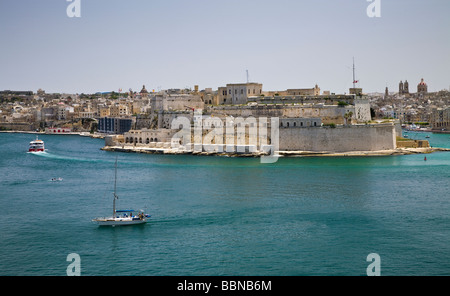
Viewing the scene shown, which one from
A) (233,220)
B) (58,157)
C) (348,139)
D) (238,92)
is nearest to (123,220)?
→ (233,220)

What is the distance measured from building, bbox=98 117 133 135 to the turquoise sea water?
66.8 feet

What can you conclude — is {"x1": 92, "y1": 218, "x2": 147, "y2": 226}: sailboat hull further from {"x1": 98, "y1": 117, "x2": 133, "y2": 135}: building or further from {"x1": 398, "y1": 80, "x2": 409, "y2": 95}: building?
{"x1": 398, "y1": 80, "x2": 409, "y2": 95}: building

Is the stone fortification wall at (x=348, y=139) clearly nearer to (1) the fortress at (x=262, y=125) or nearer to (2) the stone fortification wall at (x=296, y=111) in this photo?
(1) the fortress at (x=262, y=125)

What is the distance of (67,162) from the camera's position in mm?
23750

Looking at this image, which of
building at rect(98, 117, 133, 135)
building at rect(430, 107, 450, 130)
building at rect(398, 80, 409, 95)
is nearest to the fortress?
building at rect(98, 117, 133, 135)

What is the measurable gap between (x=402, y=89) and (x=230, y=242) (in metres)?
89.3

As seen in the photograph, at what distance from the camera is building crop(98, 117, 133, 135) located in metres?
41.2

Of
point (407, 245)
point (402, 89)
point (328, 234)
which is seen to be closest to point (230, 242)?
point (328, 234)

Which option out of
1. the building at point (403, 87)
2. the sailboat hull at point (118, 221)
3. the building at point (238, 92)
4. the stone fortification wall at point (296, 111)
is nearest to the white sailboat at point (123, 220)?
the sailboat hull at point (118, 221)

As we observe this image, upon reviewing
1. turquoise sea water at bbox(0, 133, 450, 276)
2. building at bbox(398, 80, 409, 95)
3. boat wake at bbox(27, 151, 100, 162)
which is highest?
building at bbox(398, 80, 409, 95)

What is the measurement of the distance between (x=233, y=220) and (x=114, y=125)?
33305 mm

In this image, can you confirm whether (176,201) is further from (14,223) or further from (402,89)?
(402,89)

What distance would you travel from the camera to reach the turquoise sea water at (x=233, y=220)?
9188mm

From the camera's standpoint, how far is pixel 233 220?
39.7 ft
